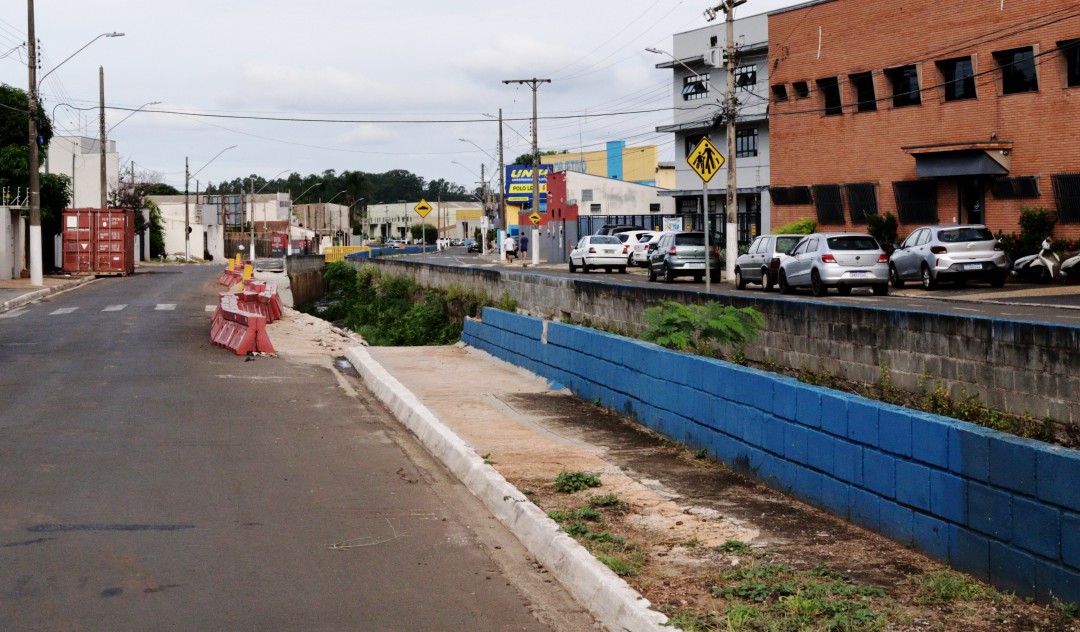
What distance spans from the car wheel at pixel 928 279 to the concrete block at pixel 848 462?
26.3m

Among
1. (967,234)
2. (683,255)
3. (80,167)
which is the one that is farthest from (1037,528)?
(80,167)

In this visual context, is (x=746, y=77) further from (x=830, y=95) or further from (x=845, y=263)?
(x=845, y=263)

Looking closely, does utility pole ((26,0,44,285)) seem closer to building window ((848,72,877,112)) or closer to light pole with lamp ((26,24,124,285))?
light pole with lamp ((26,24,124,285))

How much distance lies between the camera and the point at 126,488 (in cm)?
969

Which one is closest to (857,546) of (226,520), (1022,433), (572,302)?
(1022,433)

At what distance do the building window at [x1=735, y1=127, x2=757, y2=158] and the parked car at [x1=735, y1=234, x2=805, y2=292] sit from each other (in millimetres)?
28678

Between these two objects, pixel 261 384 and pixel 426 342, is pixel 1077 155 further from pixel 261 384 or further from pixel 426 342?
pixel 261 384

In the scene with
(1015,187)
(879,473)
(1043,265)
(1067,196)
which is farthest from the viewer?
(1015,187)

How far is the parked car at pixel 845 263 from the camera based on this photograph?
101 feet

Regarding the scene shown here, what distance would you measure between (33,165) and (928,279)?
31489 millimetres

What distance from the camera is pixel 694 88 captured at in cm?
6694

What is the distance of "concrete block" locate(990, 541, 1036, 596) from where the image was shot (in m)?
6.19

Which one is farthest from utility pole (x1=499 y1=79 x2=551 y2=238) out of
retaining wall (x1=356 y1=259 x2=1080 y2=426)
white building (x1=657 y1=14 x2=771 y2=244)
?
retaining wall (x1=356 y1=259 x2=1080 y2=426)

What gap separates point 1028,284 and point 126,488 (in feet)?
103
